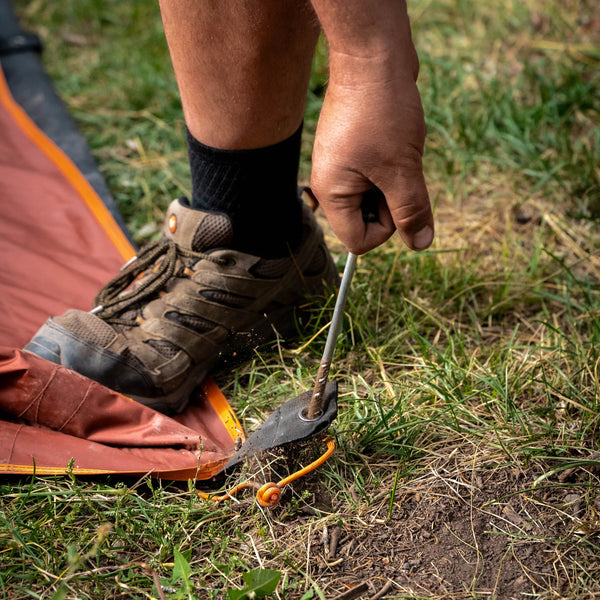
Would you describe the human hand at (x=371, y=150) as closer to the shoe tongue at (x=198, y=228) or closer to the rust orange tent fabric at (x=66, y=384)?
the shoe tongue at (x=198, y=228)

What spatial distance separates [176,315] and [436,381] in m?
0.59

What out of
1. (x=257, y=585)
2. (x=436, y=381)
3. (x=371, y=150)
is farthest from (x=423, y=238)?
(x=257, y=585)

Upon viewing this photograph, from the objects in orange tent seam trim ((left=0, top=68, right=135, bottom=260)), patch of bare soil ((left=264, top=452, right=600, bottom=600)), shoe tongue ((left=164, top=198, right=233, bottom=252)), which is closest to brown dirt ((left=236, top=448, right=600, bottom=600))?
patch of bare soil ((left=264, top=452, right=600, bottom=600))

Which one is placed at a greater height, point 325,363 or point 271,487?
point 325,363

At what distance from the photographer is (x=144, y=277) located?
4.94ft

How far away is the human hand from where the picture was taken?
0.92 m

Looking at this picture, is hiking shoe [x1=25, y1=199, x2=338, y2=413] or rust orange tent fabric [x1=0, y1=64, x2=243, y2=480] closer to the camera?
rust orange tent fabric [x1=0, y1=64, x2=243, y2=480]

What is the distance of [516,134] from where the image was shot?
214 cm

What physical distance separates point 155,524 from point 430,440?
0.55 metres

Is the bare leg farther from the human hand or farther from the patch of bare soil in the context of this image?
the patch of bare soil

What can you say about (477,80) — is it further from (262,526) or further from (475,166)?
(262,526)

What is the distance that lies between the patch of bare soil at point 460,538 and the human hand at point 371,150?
0.48 metres

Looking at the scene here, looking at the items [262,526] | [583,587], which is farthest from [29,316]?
[583,587]

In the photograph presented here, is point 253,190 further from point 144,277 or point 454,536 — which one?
point 454,536
